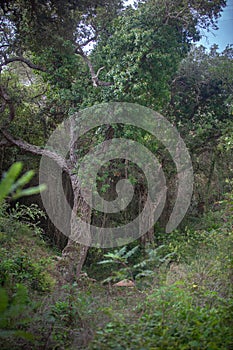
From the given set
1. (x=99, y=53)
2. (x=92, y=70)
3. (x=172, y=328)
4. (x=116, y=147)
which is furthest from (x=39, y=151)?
(x=172, y=328)

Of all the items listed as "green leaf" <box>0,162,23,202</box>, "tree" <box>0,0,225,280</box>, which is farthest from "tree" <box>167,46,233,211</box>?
"green leaf" <box>0,162,23,202</box>

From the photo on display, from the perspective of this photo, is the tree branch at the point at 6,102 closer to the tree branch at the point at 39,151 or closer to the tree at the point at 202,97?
the tree branch at the point at 39,151

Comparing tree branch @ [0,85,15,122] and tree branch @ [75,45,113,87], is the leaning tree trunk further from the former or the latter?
tree branch @ [0,85,15,122]

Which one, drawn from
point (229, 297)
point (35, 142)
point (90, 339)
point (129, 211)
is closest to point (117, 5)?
point (35, 142)

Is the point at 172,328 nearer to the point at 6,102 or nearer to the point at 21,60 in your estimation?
the point at 6,102

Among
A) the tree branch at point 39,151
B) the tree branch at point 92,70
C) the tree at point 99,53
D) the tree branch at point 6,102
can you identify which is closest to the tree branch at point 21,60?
the tree at point 99,53

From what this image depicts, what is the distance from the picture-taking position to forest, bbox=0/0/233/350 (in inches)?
201

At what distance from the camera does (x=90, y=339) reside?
2.79 meters

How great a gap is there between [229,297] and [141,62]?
17.0 ft

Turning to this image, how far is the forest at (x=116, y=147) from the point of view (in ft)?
16.7

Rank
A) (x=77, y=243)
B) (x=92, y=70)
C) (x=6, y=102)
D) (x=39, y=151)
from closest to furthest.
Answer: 1. (x=77, y=243)
2. (x=92, y=70)
3. (x=6, y=102)
4. (x=39, y=151)

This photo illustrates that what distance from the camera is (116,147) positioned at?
26.1ft

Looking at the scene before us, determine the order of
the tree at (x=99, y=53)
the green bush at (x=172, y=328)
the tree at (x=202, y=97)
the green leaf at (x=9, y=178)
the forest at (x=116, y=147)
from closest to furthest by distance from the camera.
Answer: the green leaf at (x=9, y=178) → the green bush at (x=172, y=328) → the forest at (x=116, y=147) → the tree at (x=99, y=53) → the tree at (x=202, y=97)

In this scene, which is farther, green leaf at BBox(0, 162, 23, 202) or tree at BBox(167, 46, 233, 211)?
tree at BBox(167, 46, 233, 211)
